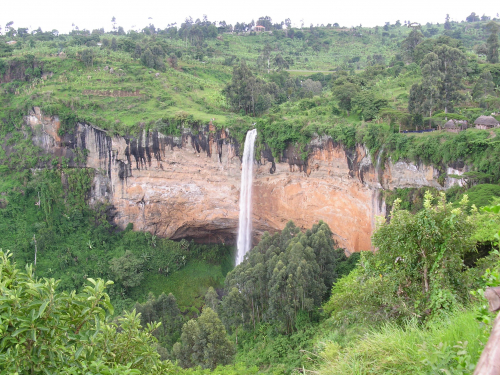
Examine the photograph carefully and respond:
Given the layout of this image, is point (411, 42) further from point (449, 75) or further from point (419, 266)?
point (419, 266)

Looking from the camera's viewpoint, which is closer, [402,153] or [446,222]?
[446,222]

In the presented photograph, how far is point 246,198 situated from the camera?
89.3 ft

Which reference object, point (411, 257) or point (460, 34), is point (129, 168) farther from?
point (460, 34)

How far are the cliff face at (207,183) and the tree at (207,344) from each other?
33.3 feet

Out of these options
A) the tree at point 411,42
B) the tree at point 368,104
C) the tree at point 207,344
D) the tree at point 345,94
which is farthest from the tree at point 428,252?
the tree at point 411,42

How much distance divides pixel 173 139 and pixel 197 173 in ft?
8.78

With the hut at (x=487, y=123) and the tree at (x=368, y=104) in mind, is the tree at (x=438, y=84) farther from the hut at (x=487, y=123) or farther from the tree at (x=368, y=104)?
the hut at (x=487, y=123)

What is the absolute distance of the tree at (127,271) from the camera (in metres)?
26.3

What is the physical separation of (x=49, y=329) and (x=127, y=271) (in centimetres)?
2309

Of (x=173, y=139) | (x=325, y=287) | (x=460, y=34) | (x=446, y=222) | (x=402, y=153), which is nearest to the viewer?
(x=446, y=222)

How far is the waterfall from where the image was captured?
26.2 metres

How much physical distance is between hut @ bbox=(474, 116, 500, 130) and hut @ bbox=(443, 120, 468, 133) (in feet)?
1.89

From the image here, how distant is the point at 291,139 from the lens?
24.6 m

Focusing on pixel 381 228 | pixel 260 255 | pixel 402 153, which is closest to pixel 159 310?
pixel 260 255
